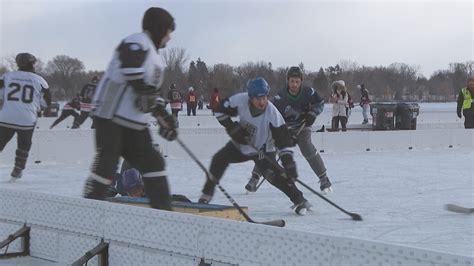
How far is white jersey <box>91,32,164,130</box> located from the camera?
3.62 metres

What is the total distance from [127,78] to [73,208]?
77cm

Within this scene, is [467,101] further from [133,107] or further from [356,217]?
[133,107]

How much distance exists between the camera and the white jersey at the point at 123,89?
3619 millimetres

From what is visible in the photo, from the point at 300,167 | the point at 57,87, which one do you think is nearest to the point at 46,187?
the point at 300,167

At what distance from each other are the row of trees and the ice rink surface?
47.5 m

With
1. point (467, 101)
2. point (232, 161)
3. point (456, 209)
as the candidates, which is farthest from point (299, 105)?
point (467, 101)

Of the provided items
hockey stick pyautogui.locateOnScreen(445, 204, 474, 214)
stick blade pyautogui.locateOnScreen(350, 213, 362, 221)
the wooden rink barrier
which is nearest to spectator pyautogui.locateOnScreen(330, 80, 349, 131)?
hockey stick pyautogui.locateOnScreen(445, 204, 474, 214)

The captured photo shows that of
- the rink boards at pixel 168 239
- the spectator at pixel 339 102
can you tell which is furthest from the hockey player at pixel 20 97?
the spectator at pixel 339 102

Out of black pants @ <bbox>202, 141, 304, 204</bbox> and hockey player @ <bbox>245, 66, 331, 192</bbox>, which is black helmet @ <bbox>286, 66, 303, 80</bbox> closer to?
hockey player @ <bbox>245, 66, 331, 192</bbox>

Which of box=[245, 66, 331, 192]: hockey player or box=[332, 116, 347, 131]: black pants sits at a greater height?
box=[245, 66, 331, 192]: hockey player

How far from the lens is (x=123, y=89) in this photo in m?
3.71

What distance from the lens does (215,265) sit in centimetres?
298

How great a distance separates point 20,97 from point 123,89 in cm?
412

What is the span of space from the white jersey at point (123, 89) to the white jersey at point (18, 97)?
397cm
